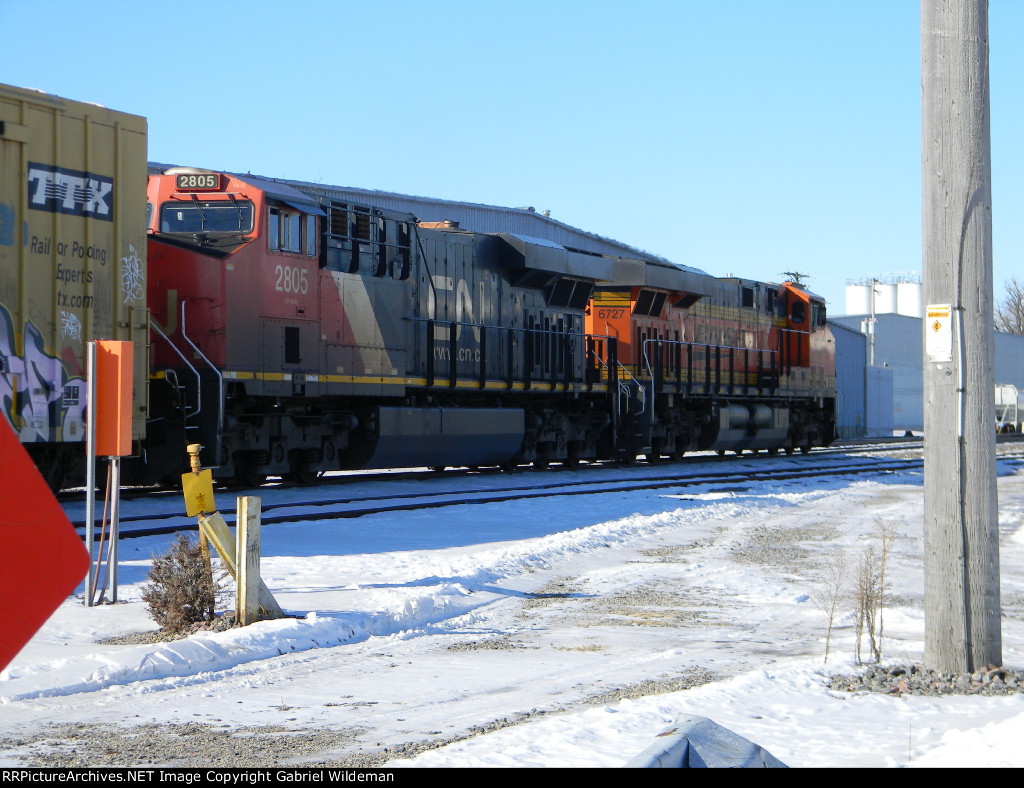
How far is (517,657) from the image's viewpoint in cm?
640

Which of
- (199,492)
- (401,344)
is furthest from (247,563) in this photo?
(401,344)

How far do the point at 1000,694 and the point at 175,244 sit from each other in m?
11.6

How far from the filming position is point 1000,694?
17.7ft

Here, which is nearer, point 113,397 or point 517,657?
point 517,657

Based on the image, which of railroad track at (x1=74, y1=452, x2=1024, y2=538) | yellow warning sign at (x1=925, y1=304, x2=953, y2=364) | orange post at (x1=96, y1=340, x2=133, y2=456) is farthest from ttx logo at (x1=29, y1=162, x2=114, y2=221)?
yellow warning sign at (x1=925, y1=304, x2=953, y2=364)

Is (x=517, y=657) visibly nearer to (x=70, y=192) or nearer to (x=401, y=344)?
(x=70, y=192)

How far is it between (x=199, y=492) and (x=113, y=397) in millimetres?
867

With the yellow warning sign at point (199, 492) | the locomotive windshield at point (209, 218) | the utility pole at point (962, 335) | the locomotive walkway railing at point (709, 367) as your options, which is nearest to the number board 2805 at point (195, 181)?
the locomotive windshield at point (209, 218)

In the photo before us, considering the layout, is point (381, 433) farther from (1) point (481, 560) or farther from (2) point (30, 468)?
(2) point (30, 468)

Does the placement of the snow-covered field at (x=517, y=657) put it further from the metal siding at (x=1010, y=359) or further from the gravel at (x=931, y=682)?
the metal siding at (x=1010, y=359)

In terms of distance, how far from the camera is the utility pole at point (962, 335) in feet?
18.8

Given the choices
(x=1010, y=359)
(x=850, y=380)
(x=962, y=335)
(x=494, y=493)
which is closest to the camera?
(x=962, y=335)

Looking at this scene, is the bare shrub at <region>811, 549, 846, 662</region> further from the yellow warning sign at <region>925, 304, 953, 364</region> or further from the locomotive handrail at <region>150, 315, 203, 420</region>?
the locomotive handrail at <region>150, 315, 203, 420</region>
